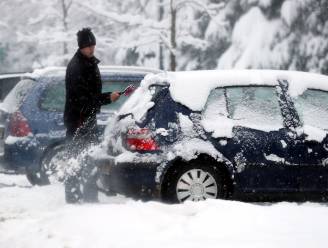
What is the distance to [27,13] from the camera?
30125 mm

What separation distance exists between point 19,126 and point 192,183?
3.36 meters

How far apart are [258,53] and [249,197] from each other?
1237 cm

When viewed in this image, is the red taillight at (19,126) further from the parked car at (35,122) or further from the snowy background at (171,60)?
the snowy background at (171,60)

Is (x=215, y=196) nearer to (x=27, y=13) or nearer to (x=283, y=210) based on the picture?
(x=283, y=210)

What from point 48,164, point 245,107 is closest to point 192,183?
point 245,107

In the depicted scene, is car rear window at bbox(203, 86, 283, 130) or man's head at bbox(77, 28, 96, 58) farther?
man's head at bbox(77, 28, 96, 58)

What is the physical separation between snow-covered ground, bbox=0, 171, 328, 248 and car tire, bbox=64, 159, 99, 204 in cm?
Answer: 99

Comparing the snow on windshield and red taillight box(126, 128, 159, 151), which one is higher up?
the snow on windshield

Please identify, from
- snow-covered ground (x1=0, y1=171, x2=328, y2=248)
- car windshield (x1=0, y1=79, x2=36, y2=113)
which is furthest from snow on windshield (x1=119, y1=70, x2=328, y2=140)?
car windshield (x1=0, y1=79, x2=36, y2=113)

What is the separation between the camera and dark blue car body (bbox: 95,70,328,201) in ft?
22.8

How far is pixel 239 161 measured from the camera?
7.00 m

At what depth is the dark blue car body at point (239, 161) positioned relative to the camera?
6957mm

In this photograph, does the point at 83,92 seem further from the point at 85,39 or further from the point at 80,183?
the point at 80,183

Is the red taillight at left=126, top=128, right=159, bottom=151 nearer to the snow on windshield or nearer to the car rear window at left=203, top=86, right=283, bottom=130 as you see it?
the snow on windshield
